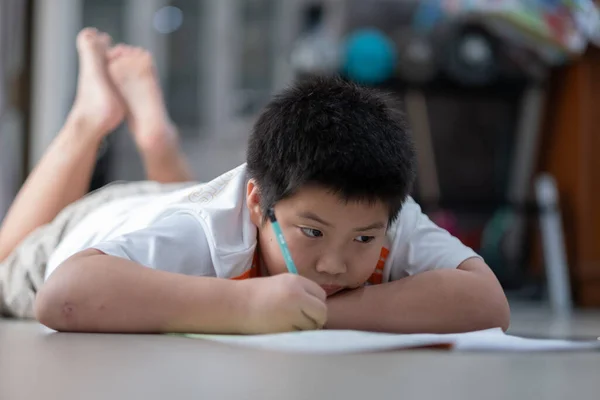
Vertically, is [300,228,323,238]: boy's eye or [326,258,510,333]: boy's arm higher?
[300,228,323,238]: boy's eye

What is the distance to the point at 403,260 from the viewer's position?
89 cm

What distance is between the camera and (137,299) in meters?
0.73

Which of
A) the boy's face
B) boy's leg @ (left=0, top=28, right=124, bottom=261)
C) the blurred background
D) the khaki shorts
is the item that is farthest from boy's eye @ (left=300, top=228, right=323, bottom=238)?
the blurred background

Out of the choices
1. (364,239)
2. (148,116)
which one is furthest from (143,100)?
(364,239)

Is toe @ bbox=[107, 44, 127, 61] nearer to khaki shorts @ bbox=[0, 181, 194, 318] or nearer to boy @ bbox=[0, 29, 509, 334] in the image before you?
khaki shorts @ bbox=[0, 181, 194, 318]

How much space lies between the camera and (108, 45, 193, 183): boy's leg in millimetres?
1464

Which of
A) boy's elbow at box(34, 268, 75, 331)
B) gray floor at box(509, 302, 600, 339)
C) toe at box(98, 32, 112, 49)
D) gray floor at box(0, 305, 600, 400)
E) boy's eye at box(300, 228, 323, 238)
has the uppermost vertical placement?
toe at box(98, 32, 112, 49)

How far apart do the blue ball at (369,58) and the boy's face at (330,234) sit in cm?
208

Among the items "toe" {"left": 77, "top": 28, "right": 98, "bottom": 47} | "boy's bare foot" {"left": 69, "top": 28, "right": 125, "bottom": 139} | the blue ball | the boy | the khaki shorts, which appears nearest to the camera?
the boy

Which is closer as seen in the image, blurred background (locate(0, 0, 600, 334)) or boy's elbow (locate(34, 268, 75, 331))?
boy's elbow (locate(34, 268, 75, 331))

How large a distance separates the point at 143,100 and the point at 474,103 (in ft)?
6.62

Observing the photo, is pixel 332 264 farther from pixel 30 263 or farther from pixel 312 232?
pixel 30 263

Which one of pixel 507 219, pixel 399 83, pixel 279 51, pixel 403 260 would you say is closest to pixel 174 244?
pixel 403 260

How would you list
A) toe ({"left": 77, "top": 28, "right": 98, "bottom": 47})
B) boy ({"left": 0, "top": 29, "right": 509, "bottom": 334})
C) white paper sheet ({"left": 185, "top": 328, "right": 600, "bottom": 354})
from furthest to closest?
1. toe ({"left": 77, "top": 28, "right": 98, "bottom": 47})
2. boy ({"left": 0, "top": 29, "right": 509, "bottom": 334})
3. white paper sheet ({"left": 185, "top": 328, "right": 600, "bottom": 354})
